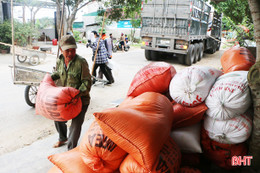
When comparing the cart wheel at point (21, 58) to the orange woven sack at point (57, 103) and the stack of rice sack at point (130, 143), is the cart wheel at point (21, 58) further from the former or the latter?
the stack of rice sack at point (130, 143)

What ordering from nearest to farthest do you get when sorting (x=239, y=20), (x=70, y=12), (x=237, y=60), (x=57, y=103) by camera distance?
(x=57, y=103) < (x=237, y=60) < (x=239, y=20) < (x=70, y=12)

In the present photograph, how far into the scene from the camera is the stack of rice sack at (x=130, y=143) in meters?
1.23

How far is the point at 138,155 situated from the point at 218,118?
0.74m

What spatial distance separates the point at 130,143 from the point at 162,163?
0.26 m

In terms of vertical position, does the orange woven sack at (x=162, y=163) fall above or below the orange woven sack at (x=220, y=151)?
above

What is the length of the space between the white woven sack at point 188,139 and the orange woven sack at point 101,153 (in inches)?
21.9

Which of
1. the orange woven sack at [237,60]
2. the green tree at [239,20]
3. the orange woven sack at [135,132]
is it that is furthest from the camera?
the green tree at [239,20]

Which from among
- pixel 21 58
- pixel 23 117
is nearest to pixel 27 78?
pixel 23 117

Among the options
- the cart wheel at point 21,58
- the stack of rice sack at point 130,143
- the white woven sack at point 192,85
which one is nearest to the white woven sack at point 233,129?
the white woven sack at point 192,85

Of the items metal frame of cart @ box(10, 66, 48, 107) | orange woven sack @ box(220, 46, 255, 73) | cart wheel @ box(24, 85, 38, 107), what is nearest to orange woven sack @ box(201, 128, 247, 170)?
orange woven sack @ box(220, 46, 255, 73)

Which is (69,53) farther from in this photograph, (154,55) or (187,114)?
(154,55)

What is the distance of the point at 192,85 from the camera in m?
1.65

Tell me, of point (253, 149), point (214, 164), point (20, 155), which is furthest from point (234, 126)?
point (20, 155)

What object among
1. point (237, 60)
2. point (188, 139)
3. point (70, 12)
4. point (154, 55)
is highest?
point (70, 12)
